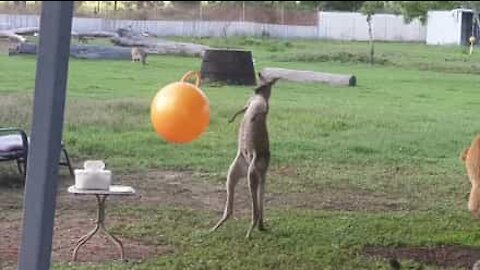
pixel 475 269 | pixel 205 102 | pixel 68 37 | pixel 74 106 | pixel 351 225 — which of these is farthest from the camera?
pixel 74 106

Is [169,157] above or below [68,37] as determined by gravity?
below

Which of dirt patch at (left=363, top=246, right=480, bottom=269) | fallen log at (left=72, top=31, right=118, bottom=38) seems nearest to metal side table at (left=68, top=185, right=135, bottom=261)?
dirt patch at (left=363, top=246, right=480, bottom=269)

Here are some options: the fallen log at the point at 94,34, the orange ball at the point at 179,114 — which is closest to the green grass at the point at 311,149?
the fallen log at the point at 94,34

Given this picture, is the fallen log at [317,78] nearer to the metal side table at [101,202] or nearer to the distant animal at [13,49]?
the distant animal at [13,49]

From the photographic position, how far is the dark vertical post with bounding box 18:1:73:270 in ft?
11.5

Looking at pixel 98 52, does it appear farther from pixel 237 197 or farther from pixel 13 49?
pixel 237 197

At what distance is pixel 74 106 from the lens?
13914mm

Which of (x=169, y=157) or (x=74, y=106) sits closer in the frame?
(x=169, y=157)

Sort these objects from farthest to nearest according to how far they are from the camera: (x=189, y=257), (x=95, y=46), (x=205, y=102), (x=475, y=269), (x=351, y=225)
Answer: (x=95, y=46), (x=351, y=225), (x=189, y=257), (x=475, y=269), (x=205, y=102)

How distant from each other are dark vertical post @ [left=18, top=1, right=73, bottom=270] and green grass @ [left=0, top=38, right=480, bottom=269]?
2.52 metres

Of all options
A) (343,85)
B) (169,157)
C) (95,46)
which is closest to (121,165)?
(169,157)

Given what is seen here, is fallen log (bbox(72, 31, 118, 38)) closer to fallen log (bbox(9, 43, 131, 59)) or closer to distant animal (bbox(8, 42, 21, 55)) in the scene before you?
fallen log (bbox(9, 43, 131, 59))

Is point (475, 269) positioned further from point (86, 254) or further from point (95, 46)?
point (95, 46)

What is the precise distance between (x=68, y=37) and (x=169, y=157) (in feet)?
23.4
